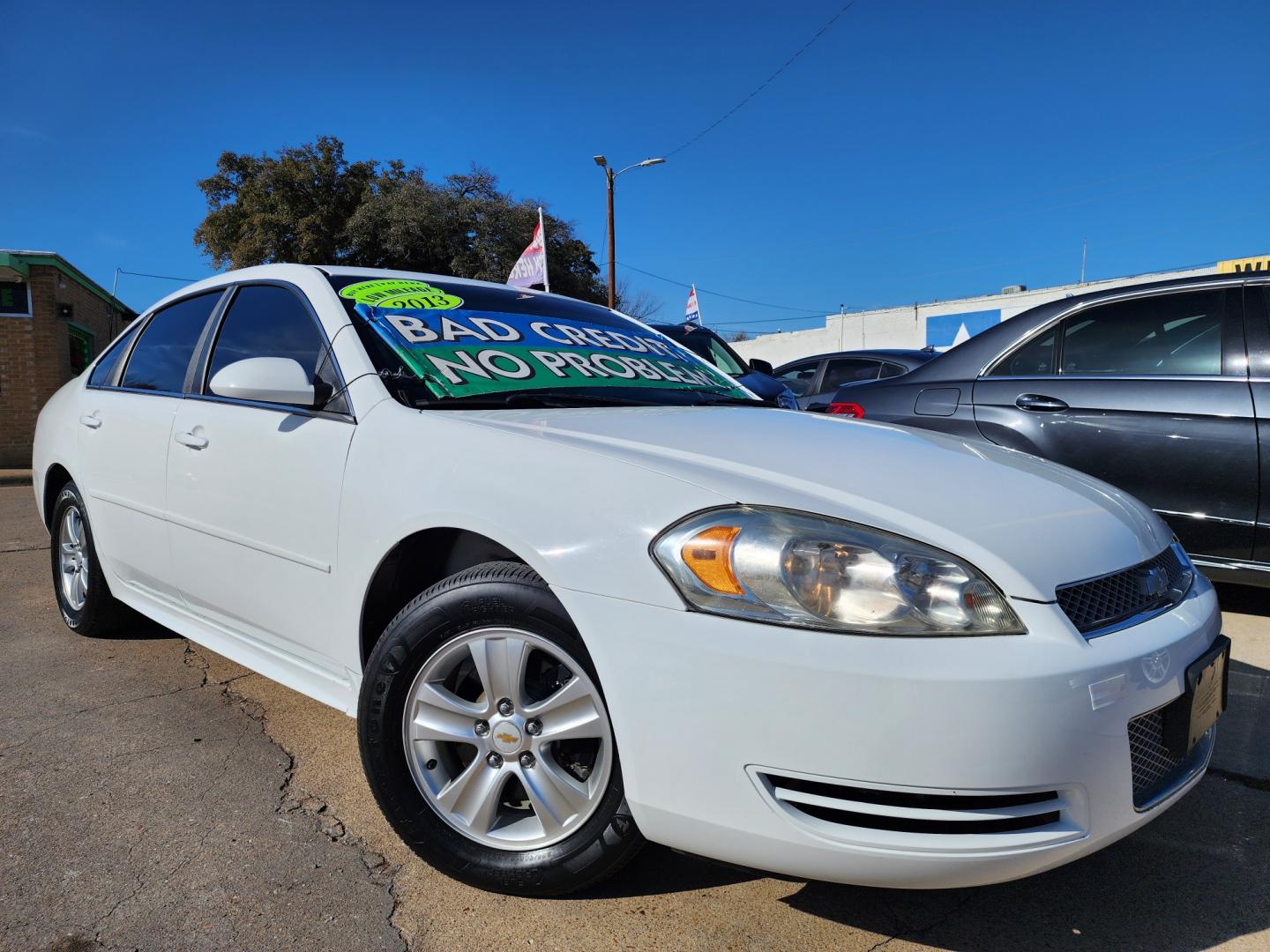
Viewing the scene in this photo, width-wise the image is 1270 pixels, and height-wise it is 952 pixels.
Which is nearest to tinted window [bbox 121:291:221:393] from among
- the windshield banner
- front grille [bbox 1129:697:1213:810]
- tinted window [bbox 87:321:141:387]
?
tinted window [bbox 87:321:141:387]

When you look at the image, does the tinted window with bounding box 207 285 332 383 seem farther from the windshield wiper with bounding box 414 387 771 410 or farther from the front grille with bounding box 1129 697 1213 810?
the front grille with bounding box 1129 697 1213 810

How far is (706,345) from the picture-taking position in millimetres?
8398

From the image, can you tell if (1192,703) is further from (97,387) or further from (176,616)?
(97,387)

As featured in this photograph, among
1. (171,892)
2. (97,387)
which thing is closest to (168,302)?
(97,387)

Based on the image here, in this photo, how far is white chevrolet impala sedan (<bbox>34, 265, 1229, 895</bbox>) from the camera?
4.72 feet

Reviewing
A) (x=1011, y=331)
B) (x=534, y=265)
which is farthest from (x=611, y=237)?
(x=1011, y=331)

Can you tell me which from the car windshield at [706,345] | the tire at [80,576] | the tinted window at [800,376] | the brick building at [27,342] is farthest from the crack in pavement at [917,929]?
the brick building at [27,342]

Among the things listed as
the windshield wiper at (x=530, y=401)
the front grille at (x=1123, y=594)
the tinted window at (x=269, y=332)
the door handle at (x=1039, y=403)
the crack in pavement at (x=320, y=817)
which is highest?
the tinted window at (x=269, y=332)

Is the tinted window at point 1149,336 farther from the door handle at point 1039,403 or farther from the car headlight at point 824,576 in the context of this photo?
the car headlight at point 824,576

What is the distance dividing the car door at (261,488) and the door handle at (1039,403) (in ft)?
9.90

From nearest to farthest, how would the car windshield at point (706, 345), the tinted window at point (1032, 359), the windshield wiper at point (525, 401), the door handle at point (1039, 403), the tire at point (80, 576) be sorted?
the windshield wiper at point (525, 401), the tire at point (80, 576), the door handle at point (1039, 403), the tinted window at point (1032, 359), the car windshield at point (706, 345)

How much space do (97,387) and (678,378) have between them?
248cm

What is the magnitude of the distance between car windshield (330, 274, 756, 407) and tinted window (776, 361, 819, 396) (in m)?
6.57

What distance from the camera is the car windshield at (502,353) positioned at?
228 cm
